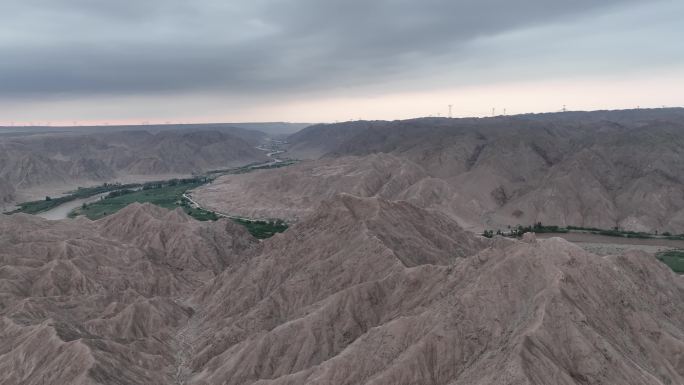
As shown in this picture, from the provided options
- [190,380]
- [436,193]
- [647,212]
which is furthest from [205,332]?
[647,212]

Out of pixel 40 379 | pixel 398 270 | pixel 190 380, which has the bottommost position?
pixel 190 380

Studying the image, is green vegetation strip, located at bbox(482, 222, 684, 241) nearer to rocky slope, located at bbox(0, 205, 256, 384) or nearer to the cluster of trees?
the cluster of trees

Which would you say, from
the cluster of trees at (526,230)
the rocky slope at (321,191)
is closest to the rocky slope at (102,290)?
the rocky slope at (321,191)

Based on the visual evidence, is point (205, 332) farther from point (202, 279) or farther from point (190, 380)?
point (202, 279)

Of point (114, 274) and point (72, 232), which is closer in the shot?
point (114, 274)

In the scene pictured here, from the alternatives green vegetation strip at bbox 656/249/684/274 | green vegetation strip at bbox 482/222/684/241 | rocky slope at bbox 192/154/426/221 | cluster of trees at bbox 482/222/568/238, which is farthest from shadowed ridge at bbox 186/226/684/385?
rocky slope at bbox 192/154/426/221

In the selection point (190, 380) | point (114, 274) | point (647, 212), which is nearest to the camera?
point (190, 380)

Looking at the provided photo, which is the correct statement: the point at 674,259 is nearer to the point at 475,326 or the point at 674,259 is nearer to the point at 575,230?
the point at 575,230

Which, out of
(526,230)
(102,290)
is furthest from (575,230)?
(102,290)

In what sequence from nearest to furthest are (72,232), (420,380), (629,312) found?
(420,380), (629,312), (72,232)
